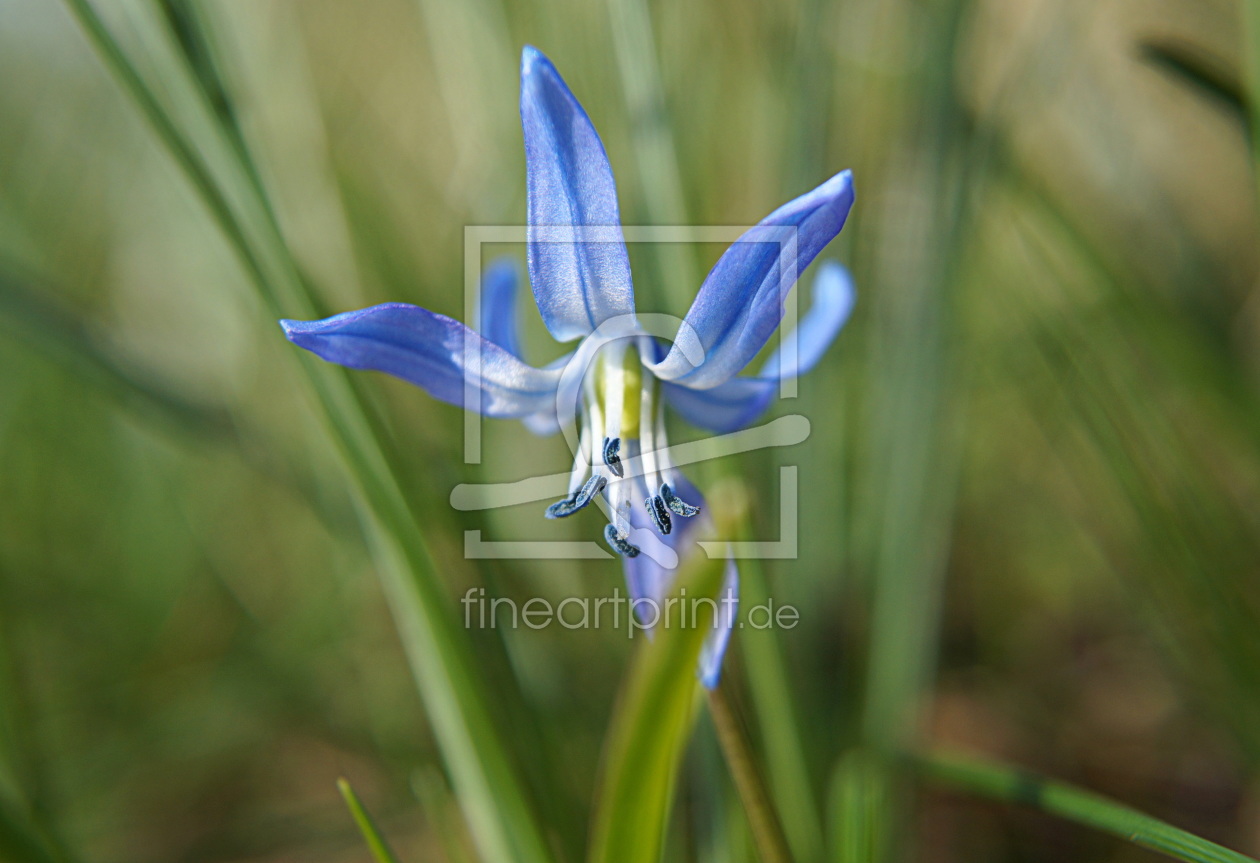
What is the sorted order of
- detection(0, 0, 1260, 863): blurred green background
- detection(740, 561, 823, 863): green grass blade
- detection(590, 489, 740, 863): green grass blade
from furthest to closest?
detection(0, 0, 1260, 863): blurred green background, detection(740, 561, 823, 863): green grass blade, detection(590, 489, 740, 863): green grass blade

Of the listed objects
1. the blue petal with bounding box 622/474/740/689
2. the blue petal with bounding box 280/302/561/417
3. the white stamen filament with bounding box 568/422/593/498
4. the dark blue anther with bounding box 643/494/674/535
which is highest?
the blue petal with bounding box 280/302/561/417

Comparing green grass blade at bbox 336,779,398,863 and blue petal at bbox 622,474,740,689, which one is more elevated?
blue petal at bbox 622,474,740,689

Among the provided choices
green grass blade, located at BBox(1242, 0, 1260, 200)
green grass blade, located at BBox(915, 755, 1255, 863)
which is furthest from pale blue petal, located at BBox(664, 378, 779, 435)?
green grass blade, located at BBox(1242, 0, 1260, 200)

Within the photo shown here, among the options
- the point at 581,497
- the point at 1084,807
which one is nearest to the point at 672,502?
the point at 581,497

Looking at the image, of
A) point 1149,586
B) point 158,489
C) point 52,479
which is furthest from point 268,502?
point 1149,586

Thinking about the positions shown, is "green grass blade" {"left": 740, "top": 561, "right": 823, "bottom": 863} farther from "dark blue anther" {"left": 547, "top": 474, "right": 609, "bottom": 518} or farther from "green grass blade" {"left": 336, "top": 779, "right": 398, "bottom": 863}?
"green grass blade" {"left": 336, "top": 779, "right": 398, "bottom": 863}

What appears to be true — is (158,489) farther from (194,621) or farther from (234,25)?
(234,25)
